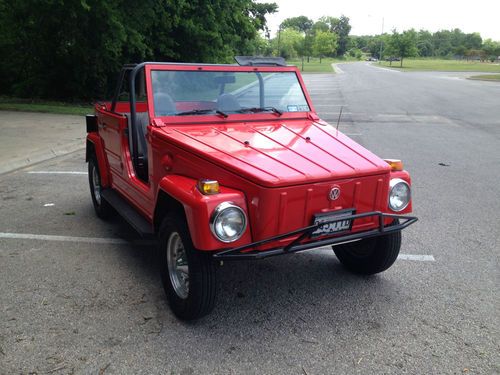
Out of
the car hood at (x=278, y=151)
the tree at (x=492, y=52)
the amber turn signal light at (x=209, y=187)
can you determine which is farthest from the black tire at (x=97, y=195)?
the tree at (x=492, y=52)

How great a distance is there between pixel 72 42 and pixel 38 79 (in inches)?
121

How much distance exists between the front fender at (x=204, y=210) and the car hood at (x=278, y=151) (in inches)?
6.8

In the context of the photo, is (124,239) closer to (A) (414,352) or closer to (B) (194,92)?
(B) (194,92)

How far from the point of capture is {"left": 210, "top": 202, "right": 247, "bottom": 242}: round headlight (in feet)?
9.26

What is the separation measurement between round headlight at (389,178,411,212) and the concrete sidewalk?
6.70m

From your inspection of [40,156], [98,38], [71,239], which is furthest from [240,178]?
[98,38]

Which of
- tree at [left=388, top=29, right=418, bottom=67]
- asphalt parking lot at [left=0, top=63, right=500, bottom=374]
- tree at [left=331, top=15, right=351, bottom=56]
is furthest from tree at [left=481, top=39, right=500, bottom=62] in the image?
asphalt parking lot at [left=0, top=63, right=500, bottom=374]

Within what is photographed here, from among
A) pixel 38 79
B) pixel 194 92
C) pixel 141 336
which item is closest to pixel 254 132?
pixel 194 92

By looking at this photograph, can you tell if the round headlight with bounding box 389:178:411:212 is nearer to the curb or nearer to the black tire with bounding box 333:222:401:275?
the black tire with bounding box 333:222:401:275

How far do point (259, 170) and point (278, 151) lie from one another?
48cm

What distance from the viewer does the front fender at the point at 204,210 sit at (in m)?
2.82

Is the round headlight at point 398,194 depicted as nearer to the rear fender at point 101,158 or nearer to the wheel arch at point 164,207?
the wheel arch at point 164,207

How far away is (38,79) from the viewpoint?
18.2m

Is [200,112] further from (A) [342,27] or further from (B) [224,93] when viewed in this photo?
(A) [342,27]
